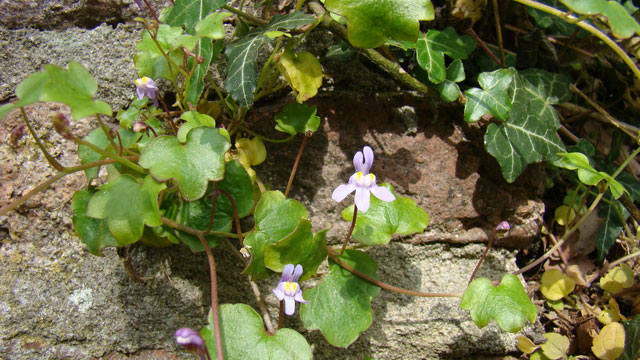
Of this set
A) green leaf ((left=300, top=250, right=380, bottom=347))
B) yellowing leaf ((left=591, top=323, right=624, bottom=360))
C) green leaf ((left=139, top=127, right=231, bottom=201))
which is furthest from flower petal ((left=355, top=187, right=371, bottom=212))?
yellowing leaf ((left=591, top=323, right=624, bottom=360))

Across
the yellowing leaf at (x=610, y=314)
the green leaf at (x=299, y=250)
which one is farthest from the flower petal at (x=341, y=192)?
the yellowing leaf at (x=610, y=314)

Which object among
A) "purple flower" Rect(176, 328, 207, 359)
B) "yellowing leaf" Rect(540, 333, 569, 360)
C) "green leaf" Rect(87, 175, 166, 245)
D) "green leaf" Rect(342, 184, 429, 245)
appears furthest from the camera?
"yellowing leaf" Rect(540, 333, 569, 360)

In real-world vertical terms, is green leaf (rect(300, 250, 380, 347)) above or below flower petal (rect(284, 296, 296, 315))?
below

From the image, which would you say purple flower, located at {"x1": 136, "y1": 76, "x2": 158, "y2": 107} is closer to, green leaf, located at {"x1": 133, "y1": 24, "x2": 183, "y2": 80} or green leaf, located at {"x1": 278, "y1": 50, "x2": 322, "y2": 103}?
green leaf, located at {"x1": 133, "y1": 24, "x2": 183, "y2": 80}

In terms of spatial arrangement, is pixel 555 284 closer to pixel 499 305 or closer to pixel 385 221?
pixel 499 305

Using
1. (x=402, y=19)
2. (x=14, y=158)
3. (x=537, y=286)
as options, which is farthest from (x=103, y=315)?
(x=537, y=286)

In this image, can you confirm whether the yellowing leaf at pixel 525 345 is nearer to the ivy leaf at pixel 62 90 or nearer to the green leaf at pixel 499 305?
the green leaf at pixel 499 305
